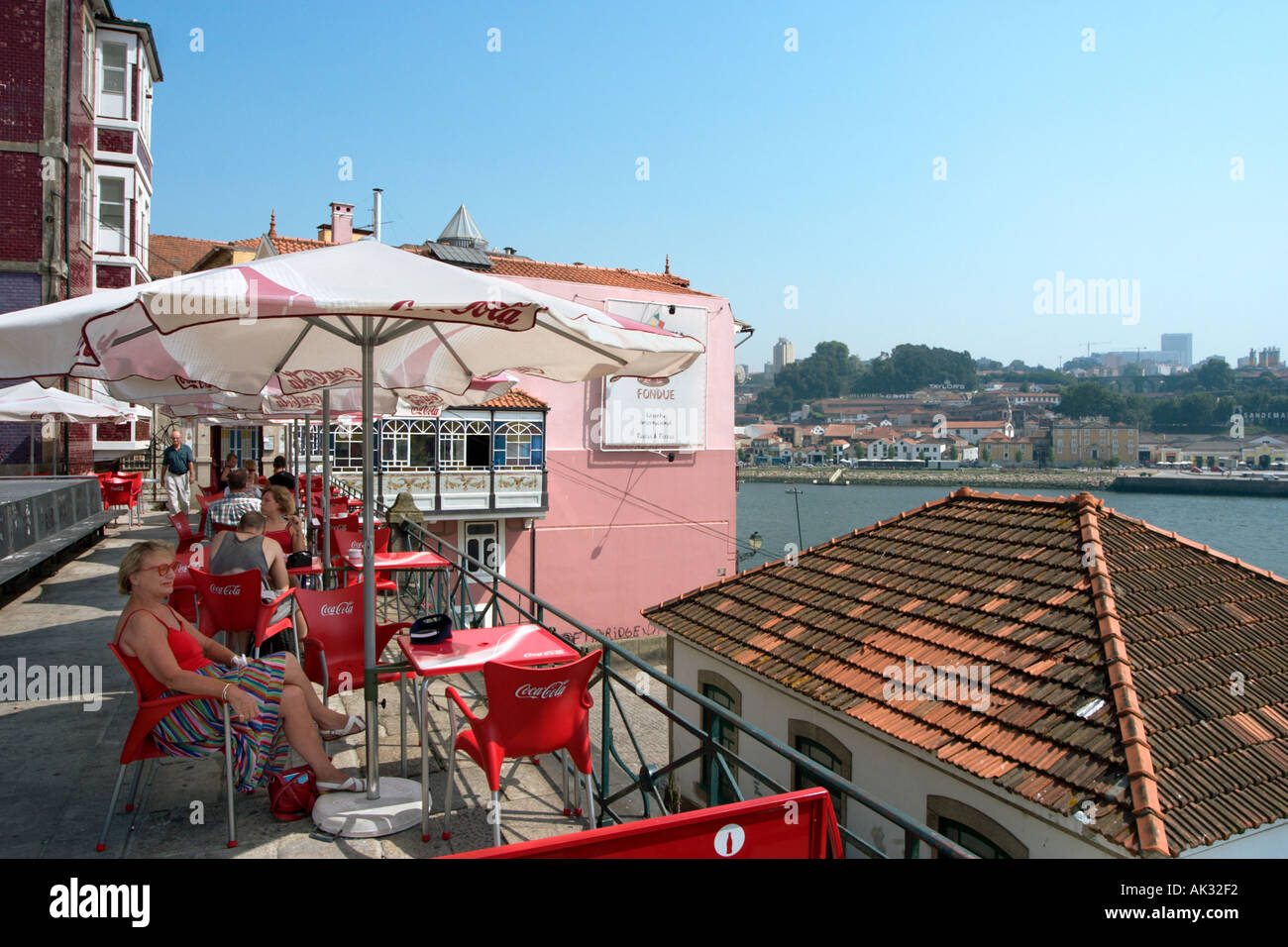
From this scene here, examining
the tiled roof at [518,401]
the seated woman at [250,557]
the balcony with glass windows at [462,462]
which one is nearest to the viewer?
the seated woman at [250,557]

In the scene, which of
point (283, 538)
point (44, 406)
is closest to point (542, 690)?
point (283, 538)

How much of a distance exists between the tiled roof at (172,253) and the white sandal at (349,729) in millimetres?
46057

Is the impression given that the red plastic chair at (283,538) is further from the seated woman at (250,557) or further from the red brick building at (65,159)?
the red brick building at (65,159)

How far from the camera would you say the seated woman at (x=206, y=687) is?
11.9ft

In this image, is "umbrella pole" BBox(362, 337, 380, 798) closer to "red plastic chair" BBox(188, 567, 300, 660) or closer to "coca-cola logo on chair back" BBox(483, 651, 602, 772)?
"coca-cola logo on chair back" BBox(483, 651, 602, 772)

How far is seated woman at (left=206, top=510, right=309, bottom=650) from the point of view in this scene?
5742mm

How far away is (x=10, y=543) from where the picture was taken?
8.31 metres

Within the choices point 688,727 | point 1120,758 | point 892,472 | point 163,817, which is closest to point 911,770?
point 1120,758

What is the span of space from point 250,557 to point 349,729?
1.52 meters

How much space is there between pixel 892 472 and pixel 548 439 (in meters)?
115

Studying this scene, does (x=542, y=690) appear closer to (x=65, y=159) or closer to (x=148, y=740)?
(x=148, y=740)

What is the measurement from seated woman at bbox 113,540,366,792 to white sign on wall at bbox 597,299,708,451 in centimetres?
2823

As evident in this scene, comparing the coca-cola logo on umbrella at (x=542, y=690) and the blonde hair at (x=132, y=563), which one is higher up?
the blonde hair at (x=132, y=563)

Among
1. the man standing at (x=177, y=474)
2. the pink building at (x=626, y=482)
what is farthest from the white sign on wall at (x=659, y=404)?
the man standing at (x=177, y=474)
